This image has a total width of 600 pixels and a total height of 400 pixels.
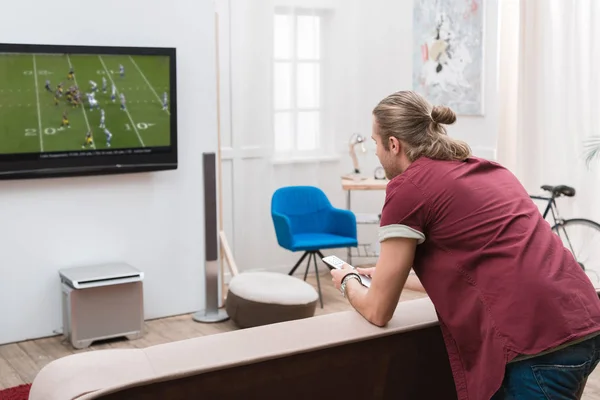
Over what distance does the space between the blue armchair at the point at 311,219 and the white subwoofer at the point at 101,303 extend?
1.25 meters

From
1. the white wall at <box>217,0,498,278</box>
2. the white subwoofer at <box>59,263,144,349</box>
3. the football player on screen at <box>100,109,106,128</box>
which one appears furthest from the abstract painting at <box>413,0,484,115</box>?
the white subwoofer at <box>59,263,144,349</box>

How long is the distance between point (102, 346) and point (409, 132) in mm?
3260

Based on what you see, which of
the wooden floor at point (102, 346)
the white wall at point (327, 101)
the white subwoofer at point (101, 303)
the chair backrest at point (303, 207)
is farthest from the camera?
the white wall at point (327, 101)

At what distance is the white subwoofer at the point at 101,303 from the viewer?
15.0 feet

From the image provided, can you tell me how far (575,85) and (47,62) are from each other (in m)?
3.58

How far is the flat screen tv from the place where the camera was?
447 cm

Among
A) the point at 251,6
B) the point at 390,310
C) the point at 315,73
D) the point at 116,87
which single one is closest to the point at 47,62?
the point at 116,87

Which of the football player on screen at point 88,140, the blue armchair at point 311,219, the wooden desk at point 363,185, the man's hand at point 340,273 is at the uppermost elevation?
the football player on screen at point 88,140

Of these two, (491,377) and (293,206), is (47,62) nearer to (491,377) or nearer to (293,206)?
(293,206)

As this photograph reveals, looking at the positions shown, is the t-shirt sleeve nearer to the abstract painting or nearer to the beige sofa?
the beige sofa

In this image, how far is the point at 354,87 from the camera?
6.64m

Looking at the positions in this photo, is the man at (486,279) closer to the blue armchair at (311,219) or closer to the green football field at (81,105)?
the green football field at (81,105)

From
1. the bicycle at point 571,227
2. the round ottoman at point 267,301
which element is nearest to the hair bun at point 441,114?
the round ottoman at point 267,301

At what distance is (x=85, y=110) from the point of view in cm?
469
